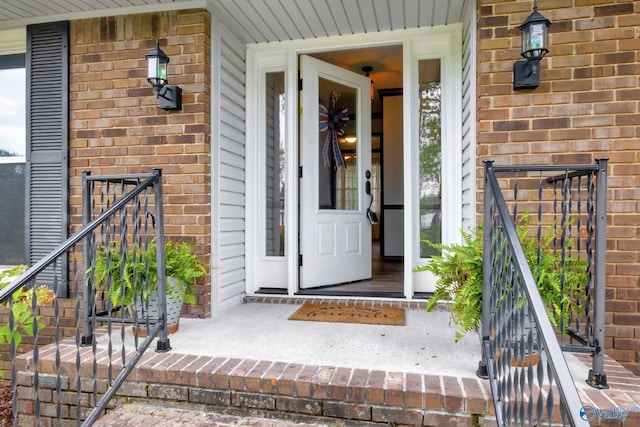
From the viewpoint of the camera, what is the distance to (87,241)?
1806 mm

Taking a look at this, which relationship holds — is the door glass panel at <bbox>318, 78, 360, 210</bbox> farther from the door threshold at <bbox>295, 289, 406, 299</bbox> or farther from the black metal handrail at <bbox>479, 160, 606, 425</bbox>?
the black metal handrail at <bbox>479, 160, 606, 425</bbox>

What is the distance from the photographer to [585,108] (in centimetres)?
229

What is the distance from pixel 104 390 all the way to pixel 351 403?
1.23 meters

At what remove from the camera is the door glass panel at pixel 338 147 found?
359 cm

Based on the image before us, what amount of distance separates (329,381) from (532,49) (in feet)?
6.66

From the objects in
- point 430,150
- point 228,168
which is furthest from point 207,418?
point 430,150

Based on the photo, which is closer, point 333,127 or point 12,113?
point 12,113

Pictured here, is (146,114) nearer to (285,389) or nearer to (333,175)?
(333,175)

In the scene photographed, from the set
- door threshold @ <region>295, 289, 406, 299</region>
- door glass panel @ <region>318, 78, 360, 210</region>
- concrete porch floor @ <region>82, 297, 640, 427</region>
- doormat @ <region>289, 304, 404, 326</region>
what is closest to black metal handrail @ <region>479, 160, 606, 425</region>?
concrete porch floor @ <region>82, 297, 640, 427</region>

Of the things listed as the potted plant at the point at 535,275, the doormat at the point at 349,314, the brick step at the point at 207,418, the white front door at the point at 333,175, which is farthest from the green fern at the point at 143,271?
the potted plant at the point at 535,275

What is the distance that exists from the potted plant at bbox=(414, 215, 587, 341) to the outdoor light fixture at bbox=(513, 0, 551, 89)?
0.93 metres

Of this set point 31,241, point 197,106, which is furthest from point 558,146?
point 31,241

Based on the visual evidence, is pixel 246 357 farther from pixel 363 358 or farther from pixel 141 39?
pixel 141 39

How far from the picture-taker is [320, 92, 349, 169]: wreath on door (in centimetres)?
361
